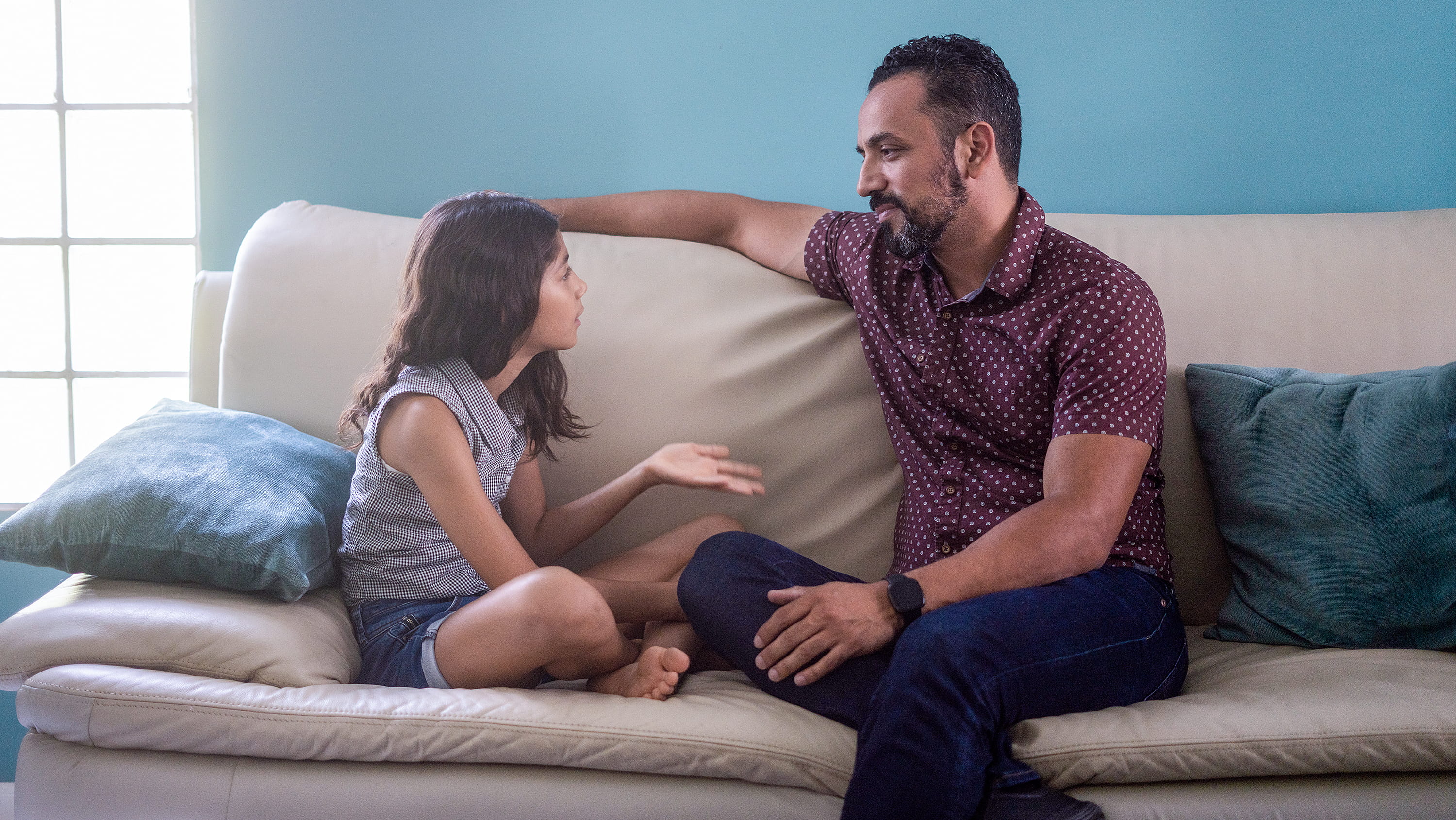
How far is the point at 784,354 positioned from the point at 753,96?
1.94 ft

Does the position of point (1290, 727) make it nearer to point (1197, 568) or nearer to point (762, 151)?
point (1197, 568)

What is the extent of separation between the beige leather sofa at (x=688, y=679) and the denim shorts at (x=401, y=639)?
3 cm

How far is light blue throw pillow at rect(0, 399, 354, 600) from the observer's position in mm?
1173

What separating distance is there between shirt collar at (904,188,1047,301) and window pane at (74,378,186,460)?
1.72 metres

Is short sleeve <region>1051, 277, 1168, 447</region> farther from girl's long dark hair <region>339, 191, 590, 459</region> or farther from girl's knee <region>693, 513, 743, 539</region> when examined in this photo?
girl's long dark hair <region>339, 191, 590, 459</region>

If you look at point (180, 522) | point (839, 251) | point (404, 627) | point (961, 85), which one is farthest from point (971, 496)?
point (180, 522)

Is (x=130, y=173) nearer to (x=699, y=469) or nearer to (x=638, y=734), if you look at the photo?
(x=699, y=469)

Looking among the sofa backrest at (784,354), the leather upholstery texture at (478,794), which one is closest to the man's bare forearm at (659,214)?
the sofa backrest at (784,354)

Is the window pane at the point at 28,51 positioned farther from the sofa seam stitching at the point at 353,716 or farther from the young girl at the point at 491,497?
the sofa seam stitching at the point at 353,716

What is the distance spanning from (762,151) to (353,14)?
830 mm

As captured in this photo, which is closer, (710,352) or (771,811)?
(771,811)

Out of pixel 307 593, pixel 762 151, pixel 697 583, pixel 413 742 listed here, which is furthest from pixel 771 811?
pixel 762 151

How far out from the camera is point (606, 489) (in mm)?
1438

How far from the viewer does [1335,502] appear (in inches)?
52.9
